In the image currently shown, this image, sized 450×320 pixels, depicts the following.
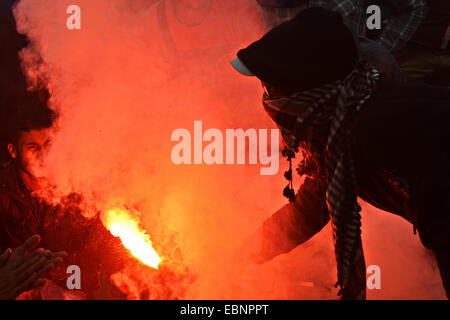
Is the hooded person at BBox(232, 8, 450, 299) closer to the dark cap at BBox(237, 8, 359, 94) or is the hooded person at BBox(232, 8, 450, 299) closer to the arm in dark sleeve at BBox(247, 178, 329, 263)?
the dark cap at BBox(237, 8, 359, 94)

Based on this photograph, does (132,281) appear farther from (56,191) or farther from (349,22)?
(349,22)

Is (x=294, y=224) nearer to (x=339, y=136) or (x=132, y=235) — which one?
(x=339, y=136)

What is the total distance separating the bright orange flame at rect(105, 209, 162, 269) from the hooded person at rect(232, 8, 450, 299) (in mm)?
1262

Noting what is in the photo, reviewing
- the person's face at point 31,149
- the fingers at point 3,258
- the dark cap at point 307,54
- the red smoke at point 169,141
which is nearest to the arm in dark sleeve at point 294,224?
the red smoke at point 169,141

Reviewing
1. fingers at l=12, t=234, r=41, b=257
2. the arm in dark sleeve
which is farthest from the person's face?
the arm in dark sleeve

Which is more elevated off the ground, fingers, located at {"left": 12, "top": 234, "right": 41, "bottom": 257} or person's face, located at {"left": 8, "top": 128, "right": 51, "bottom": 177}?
person's face, located at {"left": 8, "top": 128, "right": 51, "bottom": 177}

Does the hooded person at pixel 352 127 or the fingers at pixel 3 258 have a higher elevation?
the hooded person at pixel 352 127

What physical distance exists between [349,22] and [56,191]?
1977mm

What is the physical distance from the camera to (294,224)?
1.75 meters

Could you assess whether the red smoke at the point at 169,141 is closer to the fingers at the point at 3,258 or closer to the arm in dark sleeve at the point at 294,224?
the arm in dark sleeve at the point at 294,224

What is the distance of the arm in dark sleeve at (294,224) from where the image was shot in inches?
64.2

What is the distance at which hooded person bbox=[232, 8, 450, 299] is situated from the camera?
102 cm

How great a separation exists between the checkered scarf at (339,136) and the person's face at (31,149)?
1.61 meters

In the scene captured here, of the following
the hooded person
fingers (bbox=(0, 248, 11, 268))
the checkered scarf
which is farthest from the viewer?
fingers (bbox=(0, 248, 11, 268))
